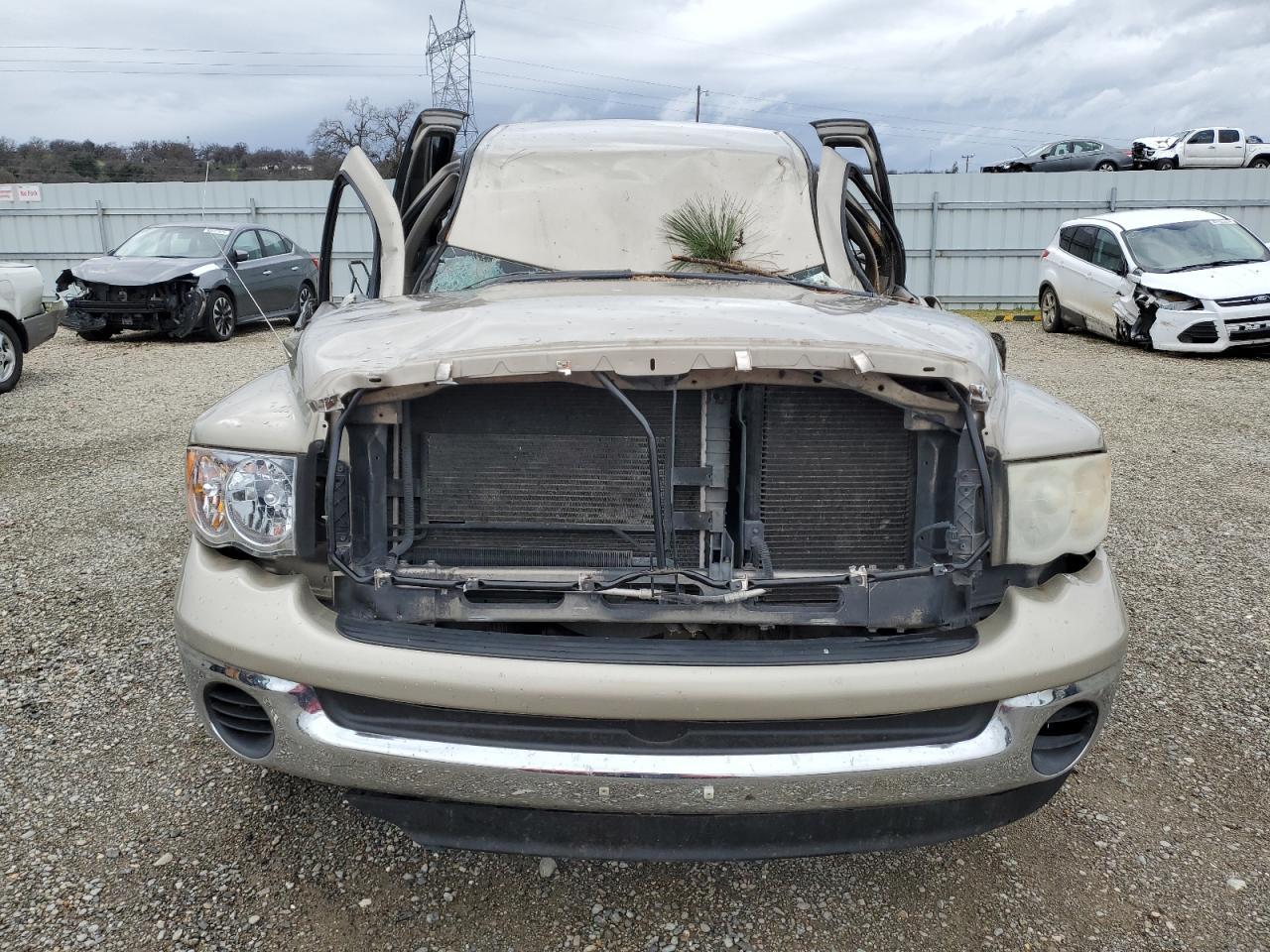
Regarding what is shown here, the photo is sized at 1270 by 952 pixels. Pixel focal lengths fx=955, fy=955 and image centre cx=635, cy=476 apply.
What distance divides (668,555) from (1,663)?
2746mm

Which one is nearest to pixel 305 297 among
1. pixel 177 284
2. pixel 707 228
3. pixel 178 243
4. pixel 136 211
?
pixel 178 243

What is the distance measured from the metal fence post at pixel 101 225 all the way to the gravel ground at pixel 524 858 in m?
17.2

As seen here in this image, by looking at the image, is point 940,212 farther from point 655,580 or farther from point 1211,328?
point 655,580

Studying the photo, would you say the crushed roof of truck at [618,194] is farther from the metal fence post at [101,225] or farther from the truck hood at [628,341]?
the metal fence post at [101,225]

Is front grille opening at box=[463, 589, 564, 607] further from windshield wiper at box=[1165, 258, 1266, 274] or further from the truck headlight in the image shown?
windshield wiper at box=[1165, 258, 1266, 274]

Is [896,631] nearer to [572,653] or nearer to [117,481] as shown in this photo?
[572,653]

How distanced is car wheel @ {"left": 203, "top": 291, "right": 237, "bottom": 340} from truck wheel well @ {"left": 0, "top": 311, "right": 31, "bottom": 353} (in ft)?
10.6

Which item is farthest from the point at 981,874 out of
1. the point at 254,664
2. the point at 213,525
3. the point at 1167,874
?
the point at 213,525

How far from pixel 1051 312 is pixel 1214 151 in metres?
14.8

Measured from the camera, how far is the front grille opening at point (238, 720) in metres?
2.05

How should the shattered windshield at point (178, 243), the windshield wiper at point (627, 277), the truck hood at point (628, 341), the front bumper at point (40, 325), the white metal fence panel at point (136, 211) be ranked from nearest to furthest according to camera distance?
the truck hood at point (628, 341), the windshield wiper at point (627, 277), the front bumper at point (40, 325), the shattered windshield at point (178, 243), the white metal fence panel at point (136, 211)

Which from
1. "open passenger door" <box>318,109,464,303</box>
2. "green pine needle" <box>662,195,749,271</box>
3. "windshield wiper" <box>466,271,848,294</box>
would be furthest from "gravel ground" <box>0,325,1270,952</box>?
"green pine needle" <box>662,195,749,271</box>

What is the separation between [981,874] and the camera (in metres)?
2.40

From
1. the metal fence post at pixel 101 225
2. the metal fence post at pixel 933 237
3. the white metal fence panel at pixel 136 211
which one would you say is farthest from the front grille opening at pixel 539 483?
the metal fence post at pixel 101 225
